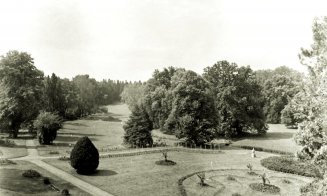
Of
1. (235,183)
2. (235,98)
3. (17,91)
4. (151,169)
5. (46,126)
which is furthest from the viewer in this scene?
(235,98)

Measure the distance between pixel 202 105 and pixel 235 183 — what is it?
22.0m

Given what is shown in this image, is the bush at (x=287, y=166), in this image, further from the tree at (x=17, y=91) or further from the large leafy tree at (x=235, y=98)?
the tree at (x=17, y=91)

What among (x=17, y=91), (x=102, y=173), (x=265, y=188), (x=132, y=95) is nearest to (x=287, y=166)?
(x=265, y=188)

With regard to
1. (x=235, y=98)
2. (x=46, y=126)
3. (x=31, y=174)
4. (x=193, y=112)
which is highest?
(x=235, y=98)

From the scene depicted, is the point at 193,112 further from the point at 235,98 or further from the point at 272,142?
the point at 272,142

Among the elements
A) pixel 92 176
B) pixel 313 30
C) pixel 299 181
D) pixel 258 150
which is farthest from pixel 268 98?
pixel 313 30

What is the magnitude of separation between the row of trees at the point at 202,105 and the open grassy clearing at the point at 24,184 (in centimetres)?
1977

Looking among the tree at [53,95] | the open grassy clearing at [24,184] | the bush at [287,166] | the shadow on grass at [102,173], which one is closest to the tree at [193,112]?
the bush at [287,166]

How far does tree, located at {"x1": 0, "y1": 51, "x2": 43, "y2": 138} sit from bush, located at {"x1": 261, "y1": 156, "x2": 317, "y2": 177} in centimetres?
3826

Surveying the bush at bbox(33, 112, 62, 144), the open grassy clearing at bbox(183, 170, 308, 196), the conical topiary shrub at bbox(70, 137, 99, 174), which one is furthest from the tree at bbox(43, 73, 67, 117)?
the open grassy clearing at bbox(183, 170, 308, 196)

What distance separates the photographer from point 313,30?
1961 cm

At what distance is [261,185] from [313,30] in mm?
17461

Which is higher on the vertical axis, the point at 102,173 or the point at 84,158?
the point at 84,158

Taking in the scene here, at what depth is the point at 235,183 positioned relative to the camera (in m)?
33.6
